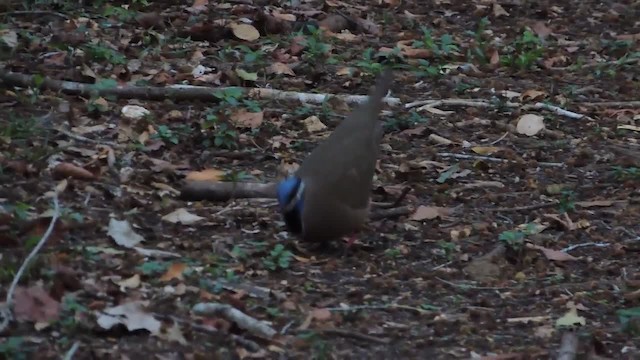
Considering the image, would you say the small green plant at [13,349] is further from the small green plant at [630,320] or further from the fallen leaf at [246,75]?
the fallen leaf at [246,75]

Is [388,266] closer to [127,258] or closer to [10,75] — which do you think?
[127,258]

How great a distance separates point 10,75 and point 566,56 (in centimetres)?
439

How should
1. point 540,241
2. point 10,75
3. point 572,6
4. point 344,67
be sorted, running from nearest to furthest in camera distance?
point 540,241, point 10,75, point 344,67, point 572,6

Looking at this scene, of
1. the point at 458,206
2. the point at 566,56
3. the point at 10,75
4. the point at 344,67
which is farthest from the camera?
the point at 566,56

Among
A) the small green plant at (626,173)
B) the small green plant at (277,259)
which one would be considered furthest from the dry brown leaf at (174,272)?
the small green plant at (626,173)

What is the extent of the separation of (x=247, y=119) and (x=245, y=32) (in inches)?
73.3

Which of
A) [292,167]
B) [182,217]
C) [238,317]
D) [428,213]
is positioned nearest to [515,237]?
[428,213]

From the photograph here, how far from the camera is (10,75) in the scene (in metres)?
6.50

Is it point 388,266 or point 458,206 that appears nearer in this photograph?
point 388,266

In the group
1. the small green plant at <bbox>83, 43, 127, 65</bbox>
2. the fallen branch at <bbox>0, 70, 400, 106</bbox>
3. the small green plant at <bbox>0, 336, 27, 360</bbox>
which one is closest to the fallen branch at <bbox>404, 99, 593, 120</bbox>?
the fallen branch at <bbox>0, 70, 400, 106</bbox>

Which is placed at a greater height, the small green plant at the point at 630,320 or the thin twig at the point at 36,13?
the small green plant at the point at 630,320

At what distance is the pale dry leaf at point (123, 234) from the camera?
15.6 ft

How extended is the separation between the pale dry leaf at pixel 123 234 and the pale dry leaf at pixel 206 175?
30.9 inches

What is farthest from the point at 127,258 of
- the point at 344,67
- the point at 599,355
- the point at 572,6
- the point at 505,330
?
the point at 572,6
